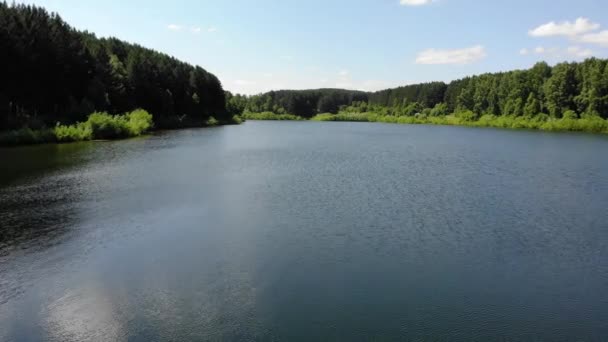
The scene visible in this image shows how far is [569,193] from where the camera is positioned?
2047 cm

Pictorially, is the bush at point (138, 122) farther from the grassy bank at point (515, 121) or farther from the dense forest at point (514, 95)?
the dense forest at point (514, 95)

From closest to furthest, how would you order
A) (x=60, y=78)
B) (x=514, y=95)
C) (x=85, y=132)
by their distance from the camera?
(x=85, y=132), (x=60, y=78), (x=514, y=95)

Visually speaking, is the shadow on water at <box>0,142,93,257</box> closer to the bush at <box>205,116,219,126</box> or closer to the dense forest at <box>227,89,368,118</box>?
the bush at <box>205,116,219,126</box>

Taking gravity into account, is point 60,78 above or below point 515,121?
above

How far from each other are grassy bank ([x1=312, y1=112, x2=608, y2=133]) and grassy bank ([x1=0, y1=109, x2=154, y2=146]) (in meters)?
65.1

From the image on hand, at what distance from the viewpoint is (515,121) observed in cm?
8406

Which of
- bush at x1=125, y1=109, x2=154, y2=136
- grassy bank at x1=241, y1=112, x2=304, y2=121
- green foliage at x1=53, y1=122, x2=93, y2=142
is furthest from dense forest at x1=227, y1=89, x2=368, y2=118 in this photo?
green foliage at x1=53, y1=122, x2=93, y2=142

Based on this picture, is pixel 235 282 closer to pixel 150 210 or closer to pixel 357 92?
pixel 150 210

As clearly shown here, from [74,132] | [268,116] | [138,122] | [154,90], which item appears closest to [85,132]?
[74,132]

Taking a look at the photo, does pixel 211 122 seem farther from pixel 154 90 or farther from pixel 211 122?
pixel 154 90

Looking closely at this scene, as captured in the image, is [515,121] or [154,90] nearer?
[154,90]

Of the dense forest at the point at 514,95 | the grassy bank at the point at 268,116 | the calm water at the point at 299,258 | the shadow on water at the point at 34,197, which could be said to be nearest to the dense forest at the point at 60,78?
the shadow on water at the point at 34,197

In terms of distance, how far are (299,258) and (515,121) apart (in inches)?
3282

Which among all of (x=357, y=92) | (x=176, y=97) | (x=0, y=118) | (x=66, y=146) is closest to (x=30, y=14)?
(x=0, y=118)
